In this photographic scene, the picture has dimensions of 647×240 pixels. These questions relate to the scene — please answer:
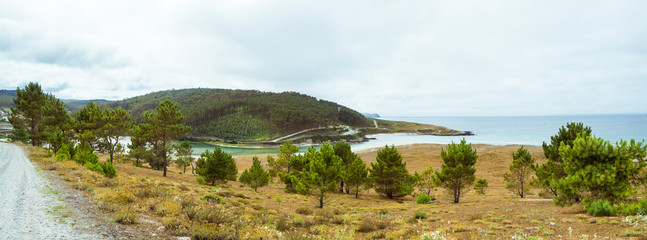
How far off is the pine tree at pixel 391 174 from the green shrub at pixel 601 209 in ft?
49.1

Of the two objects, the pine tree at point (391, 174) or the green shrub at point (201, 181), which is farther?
the green shrub at point (201, 181)

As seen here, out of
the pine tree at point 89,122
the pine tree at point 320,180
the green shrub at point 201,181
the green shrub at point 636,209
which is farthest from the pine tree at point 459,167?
the pine tree at point 89,122

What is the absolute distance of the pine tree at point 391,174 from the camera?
25812 millimetres

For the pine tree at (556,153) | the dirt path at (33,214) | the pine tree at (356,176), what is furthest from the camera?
the pine tree at (356,176)

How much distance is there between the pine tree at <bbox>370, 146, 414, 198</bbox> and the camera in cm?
2581

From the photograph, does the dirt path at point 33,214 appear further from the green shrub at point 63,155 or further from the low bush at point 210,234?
the green shrub at point 63,155

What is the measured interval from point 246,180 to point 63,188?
62.2ft

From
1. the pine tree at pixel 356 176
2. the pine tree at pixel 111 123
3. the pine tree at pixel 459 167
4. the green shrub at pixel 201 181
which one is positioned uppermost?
the pine tree at pixel 111 123

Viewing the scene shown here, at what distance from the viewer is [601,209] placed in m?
10.8

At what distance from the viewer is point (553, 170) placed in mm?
18641

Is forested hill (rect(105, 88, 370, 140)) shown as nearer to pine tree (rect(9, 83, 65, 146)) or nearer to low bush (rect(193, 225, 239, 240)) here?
pine tree (rect(9, 83, 65, 146))

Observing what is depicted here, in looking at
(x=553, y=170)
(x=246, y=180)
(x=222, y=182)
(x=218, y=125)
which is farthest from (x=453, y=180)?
(x=218, y=125)

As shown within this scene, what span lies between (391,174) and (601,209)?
16117 mm

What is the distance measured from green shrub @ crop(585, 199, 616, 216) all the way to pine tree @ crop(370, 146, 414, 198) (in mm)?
Answer: 14979
